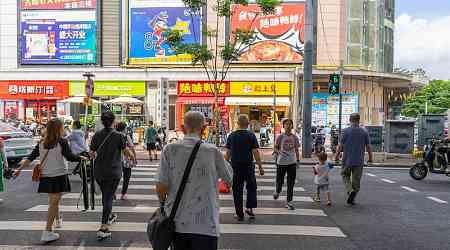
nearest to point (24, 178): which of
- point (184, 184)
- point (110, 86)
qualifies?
point (184, 184)

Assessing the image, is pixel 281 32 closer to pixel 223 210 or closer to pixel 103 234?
pixel 223 210

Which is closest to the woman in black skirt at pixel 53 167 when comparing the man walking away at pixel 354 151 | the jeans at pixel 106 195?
the jeans at pixel 106 195

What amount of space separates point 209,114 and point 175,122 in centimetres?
393

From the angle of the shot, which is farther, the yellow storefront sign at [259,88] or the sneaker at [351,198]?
the yellow storefront sign at [259,88]

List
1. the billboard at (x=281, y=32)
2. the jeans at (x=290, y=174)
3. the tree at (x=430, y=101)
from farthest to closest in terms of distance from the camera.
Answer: the tree at (x=430, y=101)
the billboard at (x=281, y=32)
the jeans at (x=290, y=174)

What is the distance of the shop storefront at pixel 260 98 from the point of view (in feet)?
115

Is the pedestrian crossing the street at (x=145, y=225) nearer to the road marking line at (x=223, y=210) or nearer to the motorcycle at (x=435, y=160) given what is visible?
the road marking line at (x=223, y=210)

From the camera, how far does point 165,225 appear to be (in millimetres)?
4168

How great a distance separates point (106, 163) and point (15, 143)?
9.96 meters

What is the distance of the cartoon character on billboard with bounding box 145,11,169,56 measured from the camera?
36125 millimetres

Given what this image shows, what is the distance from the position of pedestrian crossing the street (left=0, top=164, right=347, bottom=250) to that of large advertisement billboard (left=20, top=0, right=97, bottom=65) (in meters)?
28.0

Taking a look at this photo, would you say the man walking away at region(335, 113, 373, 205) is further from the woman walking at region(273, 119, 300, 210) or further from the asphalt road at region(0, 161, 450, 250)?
the woman walking at region(273, 119, 300, 210)

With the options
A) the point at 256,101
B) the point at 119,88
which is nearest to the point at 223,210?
the point at 256,101

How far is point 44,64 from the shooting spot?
125 ft
